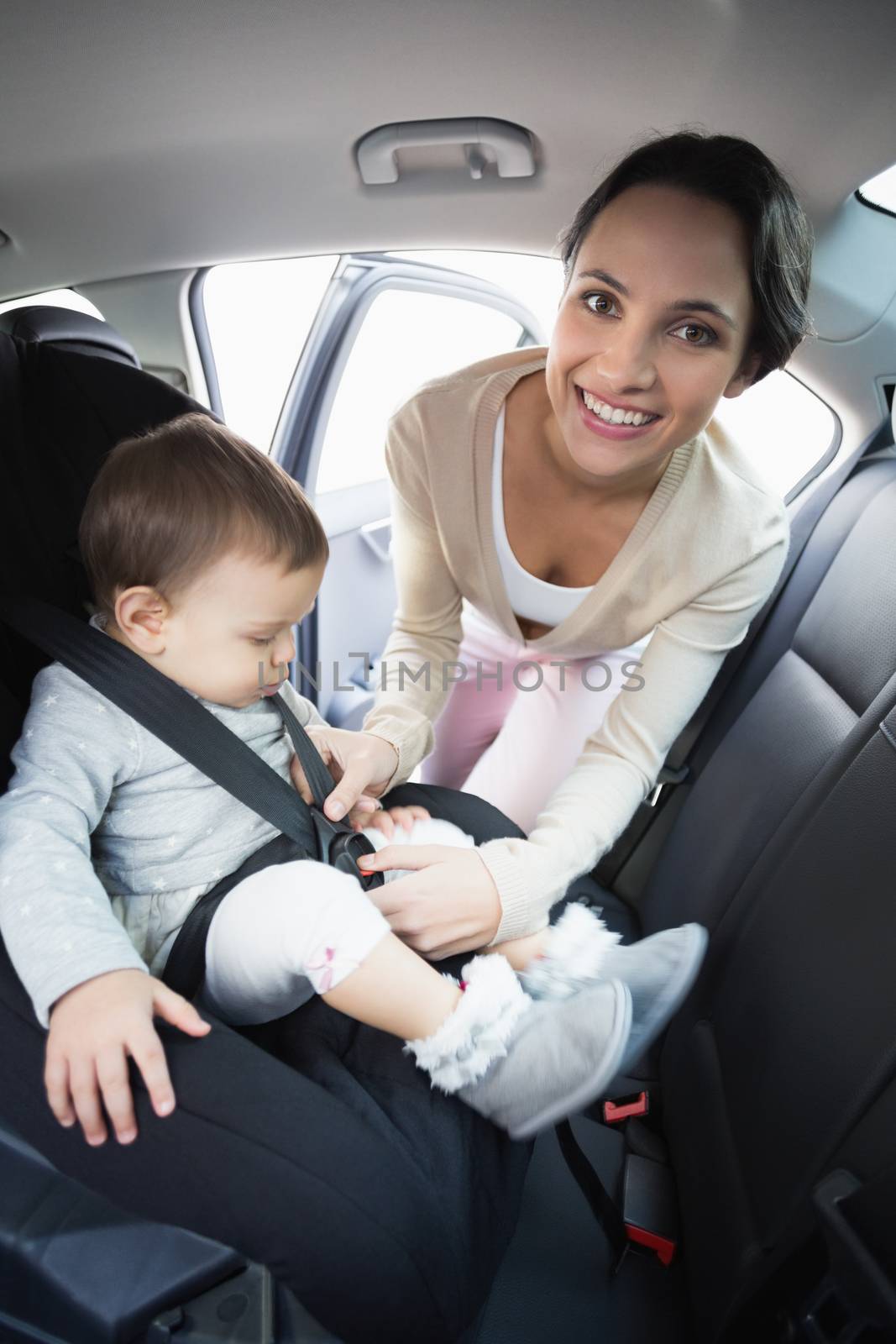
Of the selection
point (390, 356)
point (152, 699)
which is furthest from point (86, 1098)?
point (390, 356)

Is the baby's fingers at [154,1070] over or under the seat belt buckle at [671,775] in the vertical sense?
over

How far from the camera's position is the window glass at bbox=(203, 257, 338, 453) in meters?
1.93

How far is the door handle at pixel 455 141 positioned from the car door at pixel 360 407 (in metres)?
0.87

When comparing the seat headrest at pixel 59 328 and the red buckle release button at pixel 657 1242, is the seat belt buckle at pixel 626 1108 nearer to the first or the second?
the red buckle release button at pixel 657 1242

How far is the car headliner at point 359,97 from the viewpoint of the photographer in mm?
877

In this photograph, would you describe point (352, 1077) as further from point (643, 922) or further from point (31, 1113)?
point (643, 922)

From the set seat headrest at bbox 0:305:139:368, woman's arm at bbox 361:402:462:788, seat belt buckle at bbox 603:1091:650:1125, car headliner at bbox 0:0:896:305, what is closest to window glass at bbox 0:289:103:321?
car headliner at bbox 0:0:896:305

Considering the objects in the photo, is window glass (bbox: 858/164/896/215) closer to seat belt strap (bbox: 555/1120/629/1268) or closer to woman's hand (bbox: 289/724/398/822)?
woman's hand (bbox: 289/724/398/822)

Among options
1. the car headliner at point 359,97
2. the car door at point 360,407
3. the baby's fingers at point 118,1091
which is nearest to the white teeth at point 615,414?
the car headliner at point 359,97

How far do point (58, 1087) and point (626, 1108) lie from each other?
0.93 m

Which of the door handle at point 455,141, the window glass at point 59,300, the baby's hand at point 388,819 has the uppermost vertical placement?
the door handle at point 455,141

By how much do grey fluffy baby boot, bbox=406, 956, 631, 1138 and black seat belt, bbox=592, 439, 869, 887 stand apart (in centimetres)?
81

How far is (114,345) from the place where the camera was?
1.22 m

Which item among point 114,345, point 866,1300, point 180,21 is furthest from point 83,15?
point 866,1300
